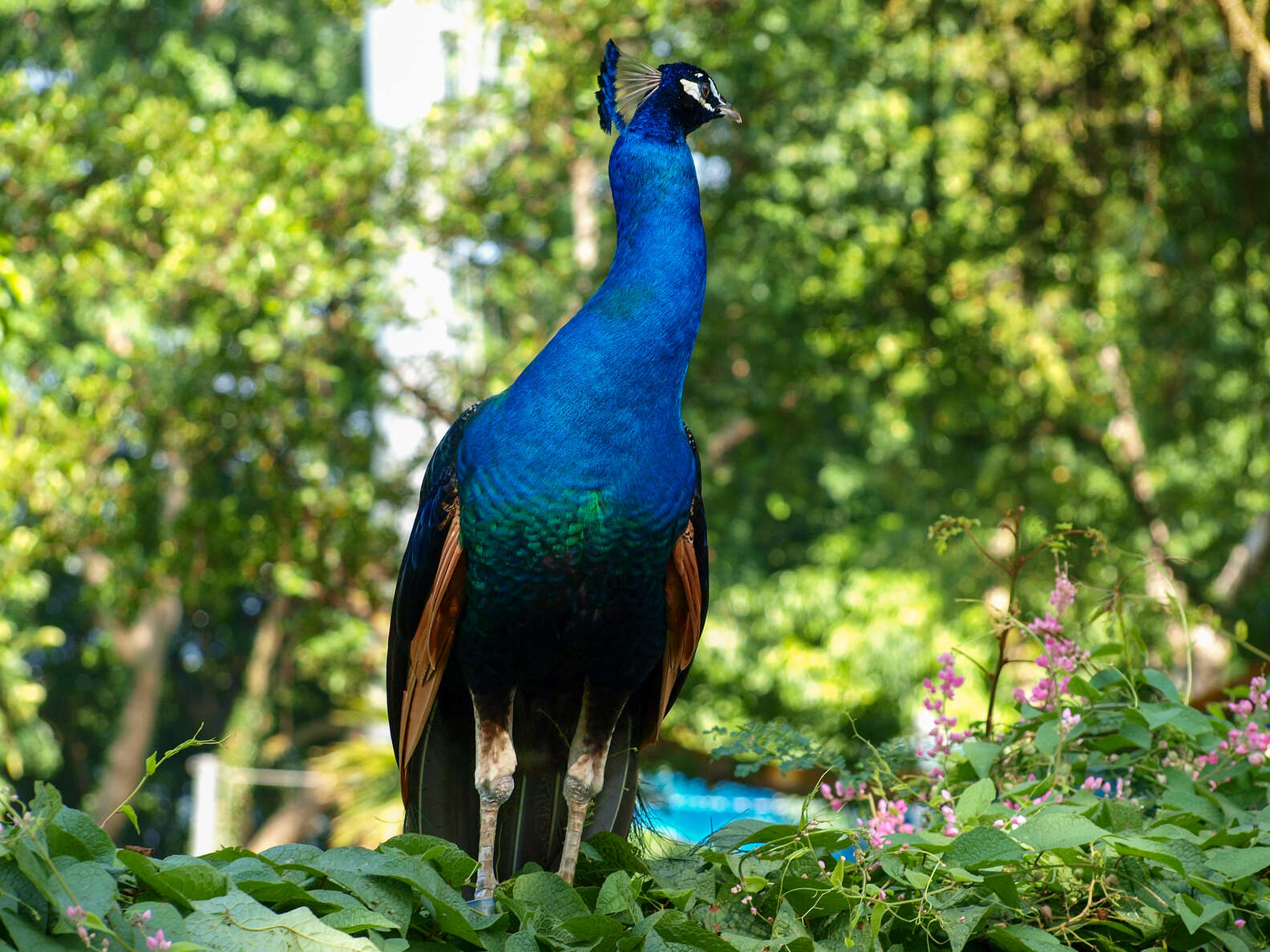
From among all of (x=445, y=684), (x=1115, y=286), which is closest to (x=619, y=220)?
(x=445, y=684)

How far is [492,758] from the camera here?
2.83 meters

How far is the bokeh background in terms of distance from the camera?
8.54m

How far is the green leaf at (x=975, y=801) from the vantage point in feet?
7.83

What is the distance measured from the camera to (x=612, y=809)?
9.84 feet

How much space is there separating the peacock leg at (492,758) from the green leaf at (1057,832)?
1.07 meters

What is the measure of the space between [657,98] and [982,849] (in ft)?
5.98

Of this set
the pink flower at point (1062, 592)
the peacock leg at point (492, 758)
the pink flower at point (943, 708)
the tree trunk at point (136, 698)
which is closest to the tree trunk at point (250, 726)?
the tree trunk at point (136, 698)

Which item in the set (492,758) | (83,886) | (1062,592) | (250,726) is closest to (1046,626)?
(1062,592)

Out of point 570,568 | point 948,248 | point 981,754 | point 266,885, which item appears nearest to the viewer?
point 266,885

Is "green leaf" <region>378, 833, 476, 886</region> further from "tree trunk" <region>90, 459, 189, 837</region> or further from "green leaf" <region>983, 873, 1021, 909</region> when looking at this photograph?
"tree trunk" <region>90, 459, 189, 837</region>

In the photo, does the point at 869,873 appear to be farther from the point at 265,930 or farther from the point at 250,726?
the point at 250,726

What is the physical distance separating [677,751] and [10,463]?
516 cm

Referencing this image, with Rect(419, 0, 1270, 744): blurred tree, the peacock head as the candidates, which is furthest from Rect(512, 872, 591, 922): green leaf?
Rect(419, 0, 1270, 744): blurred tree

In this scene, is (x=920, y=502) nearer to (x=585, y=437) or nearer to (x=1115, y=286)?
(x=1115, y=286)
